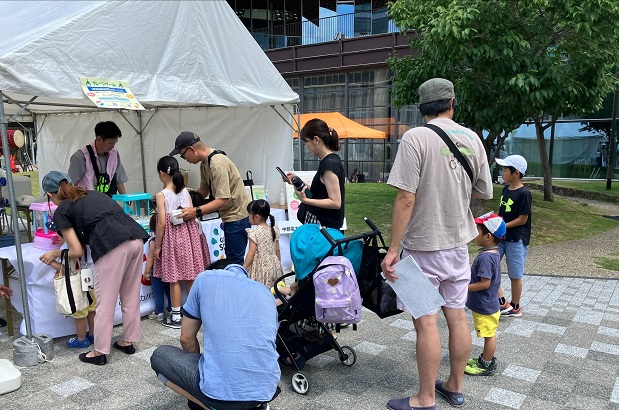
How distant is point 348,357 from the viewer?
3523mm

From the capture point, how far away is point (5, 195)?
7.63m

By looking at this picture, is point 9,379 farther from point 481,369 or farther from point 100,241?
point 481,369

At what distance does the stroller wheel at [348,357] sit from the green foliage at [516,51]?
5.27m

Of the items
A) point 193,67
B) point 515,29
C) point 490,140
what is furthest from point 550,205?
point 193,67

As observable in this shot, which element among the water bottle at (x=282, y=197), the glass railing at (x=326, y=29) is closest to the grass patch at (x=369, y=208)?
the water bottle at (x=282, y=197)

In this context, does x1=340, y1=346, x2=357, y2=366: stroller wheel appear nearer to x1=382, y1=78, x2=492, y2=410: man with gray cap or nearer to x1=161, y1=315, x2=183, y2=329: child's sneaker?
x1=382, y1=78, x2=492, y2=410: man with gray cap

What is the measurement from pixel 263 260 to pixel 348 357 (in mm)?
1132

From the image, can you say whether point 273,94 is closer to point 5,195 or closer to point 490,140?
point 5,195

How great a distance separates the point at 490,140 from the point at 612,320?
648 centimetres

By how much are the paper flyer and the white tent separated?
6 centimetres

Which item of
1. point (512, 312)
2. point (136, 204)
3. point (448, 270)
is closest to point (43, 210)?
point (136, 204)

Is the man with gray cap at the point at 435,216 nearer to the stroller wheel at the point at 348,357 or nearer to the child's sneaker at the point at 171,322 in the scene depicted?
the stroller wheel at the point at 348,357

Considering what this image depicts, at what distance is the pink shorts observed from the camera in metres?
2.77

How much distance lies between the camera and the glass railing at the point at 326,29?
60.6 ft
